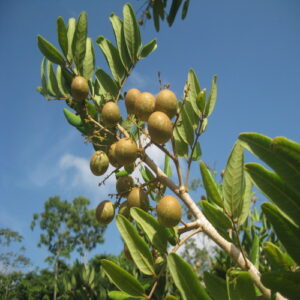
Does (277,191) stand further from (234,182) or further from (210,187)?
(210,187)

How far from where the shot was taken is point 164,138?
5.26 feet

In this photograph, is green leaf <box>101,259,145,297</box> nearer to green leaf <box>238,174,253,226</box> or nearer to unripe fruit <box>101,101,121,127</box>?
green leaf <box>238,174,253,226</box>

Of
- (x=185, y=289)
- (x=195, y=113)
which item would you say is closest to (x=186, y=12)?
(x=195, y=113)

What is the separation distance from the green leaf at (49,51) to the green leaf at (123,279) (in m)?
1.38

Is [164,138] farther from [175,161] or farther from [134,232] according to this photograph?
[134,232]

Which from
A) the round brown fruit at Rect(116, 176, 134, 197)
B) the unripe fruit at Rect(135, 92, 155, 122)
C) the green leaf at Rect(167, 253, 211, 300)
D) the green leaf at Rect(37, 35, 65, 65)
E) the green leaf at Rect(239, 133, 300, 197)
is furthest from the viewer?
the green leaf at Rect(37, 35, 65, 65)

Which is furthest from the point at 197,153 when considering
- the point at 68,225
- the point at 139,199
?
the point at 68,225

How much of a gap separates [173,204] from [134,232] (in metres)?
0.23

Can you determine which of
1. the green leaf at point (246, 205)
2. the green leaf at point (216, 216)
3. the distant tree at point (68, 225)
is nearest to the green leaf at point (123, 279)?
the green leaf at point (216, 216)

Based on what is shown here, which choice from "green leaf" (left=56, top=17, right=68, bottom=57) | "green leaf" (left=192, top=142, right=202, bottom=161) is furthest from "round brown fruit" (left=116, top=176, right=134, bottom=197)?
"green leaf" (left=56, top=17, right=68, bottom=57)

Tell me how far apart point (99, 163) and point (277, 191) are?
117 cm

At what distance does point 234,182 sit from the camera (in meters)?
1.24

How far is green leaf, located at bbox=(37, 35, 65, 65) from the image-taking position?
2.01 m

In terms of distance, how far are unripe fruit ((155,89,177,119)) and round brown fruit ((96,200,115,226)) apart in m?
0.67
